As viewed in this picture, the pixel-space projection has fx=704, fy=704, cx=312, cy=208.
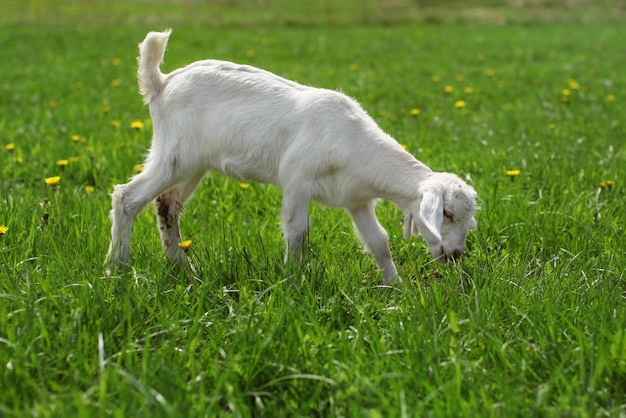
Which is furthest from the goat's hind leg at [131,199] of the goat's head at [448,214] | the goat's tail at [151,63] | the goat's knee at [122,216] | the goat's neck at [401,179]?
the goat's head at [448,214]

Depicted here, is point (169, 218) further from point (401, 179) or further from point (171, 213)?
point (401, 179)

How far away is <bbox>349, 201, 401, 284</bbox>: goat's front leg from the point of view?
11.4ft

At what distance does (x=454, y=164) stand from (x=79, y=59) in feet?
30.1

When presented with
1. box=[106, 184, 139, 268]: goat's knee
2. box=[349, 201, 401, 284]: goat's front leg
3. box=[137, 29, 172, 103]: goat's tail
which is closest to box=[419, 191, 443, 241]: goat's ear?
box=[349, 201, 401, 284]: goat's front leg

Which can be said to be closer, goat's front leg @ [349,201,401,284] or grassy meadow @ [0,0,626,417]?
grassy meadow @ [0,0,626,417]

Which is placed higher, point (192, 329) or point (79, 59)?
point (192, 329)

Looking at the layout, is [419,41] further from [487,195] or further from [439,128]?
[487,195]

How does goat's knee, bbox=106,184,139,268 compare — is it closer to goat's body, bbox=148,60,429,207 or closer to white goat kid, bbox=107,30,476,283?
white goat kid, bbox=107,30,476,283

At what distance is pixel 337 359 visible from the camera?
246cm

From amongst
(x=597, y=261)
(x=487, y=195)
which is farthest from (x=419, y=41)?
(x=597, y=261)

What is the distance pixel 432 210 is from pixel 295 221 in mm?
712

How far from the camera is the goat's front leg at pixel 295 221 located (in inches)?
130

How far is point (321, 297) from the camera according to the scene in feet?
9.55

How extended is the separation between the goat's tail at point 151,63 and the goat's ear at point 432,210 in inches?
64.2
